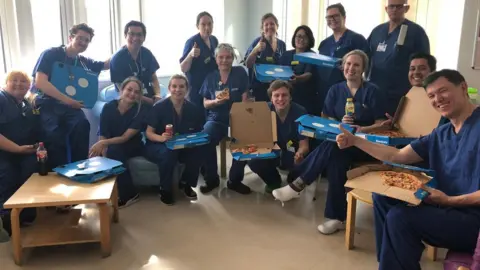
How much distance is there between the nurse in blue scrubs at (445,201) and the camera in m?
1.84

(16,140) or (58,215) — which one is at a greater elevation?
(16,140)

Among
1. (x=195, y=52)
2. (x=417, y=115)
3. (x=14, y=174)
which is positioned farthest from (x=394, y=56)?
(x=14, y=174)

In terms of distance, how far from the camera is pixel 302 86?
3889 millimetres

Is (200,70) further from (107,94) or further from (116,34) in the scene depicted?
(116,34)

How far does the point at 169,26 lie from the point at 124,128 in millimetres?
2032

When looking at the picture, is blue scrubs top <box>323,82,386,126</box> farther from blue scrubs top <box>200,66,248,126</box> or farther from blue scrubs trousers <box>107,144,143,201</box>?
blue scrubs trousers <box>107,144,143,201</box>

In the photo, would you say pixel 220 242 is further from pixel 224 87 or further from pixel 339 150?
pixel 224 87

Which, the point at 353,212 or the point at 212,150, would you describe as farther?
the point at 212,150

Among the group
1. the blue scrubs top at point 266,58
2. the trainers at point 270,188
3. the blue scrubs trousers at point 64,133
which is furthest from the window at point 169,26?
the trainers at point 270,188

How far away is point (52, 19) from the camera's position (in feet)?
13.9

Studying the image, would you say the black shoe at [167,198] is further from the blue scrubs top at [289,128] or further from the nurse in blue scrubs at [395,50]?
the nurse in blue scrubs at [395,50]

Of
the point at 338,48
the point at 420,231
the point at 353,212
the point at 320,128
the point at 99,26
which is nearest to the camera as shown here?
the point at 420,231

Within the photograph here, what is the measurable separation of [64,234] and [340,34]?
2.56m

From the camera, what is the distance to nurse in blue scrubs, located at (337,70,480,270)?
184 cm
